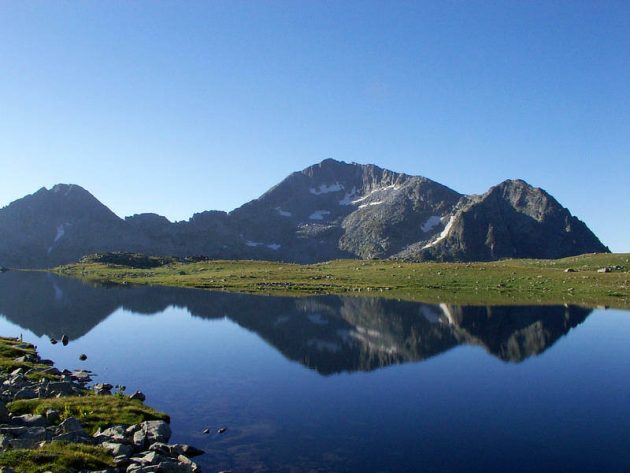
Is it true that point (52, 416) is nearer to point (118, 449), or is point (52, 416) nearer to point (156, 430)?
point (156, 430)

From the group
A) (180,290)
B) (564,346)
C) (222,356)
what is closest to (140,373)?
(222,356)

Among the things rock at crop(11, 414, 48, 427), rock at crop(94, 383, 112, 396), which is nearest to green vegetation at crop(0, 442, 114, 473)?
rock at crop(11, 414, 48, 427)

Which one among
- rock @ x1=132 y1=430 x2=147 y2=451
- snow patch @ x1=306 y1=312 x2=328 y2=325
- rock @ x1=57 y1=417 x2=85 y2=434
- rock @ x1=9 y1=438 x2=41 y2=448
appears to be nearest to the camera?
rock @ x1=9 y1=438 x2=41 y2=448

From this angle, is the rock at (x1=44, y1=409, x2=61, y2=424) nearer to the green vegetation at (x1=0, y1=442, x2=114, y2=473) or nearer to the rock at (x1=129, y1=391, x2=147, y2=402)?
the green vegetation at (x1=0, y1=442, x2=114, y2=473)

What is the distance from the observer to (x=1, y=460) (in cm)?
1828

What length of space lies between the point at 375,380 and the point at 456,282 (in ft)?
262

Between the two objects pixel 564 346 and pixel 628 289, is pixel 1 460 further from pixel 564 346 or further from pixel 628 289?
A: pixel 628 289

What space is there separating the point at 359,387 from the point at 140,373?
59.4ft

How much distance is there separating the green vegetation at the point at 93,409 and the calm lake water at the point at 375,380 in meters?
2.09

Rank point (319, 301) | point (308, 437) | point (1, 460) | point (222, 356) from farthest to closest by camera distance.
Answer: point (319, 301) < point (222, 356) < point (308, 437) < point (1, 460)

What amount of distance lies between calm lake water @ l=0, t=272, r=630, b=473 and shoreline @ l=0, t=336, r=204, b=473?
181 centimetres

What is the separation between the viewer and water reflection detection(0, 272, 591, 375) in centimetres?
5228

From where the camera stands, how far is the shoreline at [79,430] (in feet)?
65.3

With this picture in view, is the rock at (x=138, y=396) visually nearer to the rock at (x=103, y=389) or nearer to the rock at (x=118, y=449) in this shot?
the rock at (x=103, y=389)
